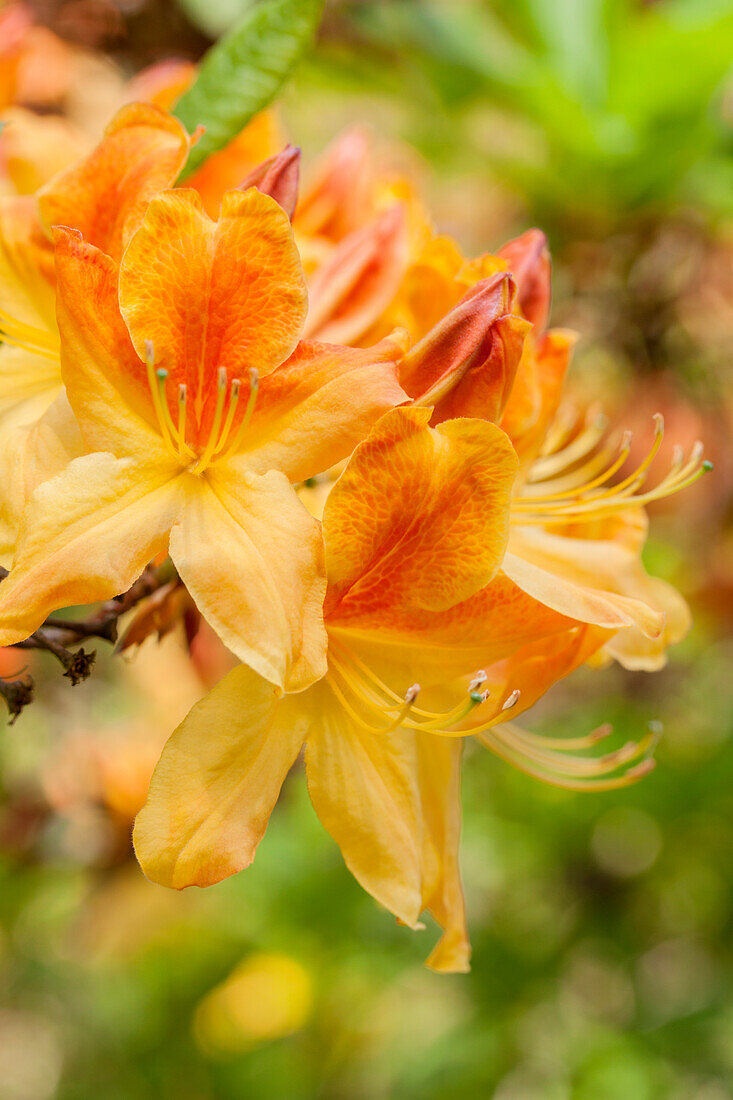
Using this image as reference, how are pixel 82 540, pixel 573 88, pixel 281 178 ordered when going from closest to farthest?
pixel 82 540 < pixel 281 178 < pixel 573 88

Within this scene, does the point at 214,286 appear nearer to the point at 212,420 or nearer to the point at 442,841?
the point at 212,420

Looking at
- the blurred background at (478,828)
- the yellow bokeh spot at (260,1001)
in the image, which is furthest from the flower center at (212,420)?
the yellow bokeh spot at (260,1001)

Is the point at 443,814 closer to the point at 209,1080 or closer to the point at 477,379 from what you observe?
the point at 477,379

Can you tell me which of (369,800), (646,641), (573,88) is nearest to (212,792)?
(369,800)

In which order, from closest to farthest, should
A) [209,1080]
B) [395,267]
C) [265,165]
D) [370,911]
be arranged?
[265,165]
[395,267]
[209,1080]
[370,911]

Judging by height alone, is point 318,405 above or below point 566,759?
above

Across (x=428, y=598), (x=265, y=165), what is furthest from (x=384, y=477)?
(x=265, y=165)

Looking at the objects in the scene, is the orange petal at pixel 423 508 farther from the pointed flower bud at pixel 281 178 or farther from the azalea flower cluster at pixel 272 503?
the pointed flower bud at pixel 281 178

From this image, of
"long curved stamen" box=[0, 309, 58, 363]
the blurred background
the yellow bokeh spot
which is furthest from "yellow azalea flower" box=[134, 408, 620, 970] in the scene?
the yellow bokeh spot
